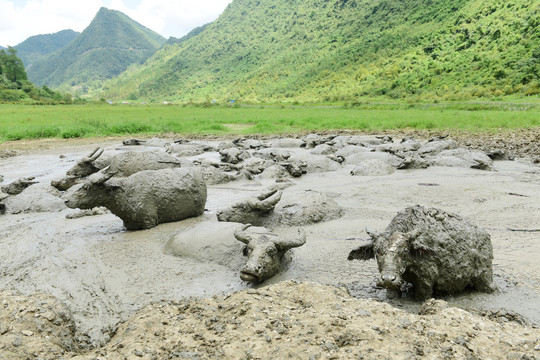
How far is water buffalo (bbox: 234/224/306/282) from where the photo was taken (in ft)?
12.4

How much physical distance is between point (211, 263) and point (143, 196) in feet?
5.77

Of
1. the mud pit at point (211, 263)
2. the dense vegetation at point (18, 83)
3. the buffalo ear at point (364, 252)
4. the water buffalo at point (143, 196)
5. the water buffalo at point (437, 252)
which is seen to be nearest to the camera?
the water buffalo at point (437, 252)

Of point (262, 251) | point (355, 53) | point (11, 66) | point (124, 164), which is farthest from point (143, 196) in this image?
point (11, 66)

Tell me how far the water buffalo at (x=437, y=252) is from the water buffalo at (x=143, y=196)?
131 inches

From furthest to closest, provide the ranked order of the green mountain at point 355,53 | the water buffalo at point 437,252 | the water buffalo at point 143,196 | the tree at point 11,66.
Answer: the tree at point 11,66 < the green mountain at point 355,53 < the water buffalo at point 143,196 < the water buffalo at point 437,252

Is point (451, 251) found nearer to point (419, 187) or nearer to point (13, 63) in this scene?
point (419, 187)

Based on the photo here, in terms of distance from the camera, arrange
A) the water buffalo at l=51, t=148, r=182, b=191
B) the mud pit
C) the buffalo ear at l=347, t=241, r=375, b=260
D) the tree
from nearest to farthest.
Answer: the mud pit, the buffalo ear at l=347, t=241, r=375, b=260, the water buffalo at l=51, t=148, r=182, b=191, the tree

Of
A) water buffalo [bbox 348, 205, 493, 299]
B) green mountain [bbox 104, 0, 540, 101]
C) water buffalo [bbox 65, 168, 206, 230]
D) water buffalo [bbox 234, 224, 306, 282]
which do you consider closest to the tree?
green mountain [bbox 104, 0, 540, 101]

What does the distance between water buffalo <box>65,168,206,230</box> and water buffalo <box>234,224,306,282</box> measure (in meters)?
1.78

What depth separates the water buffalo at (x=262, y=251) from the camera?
3789 millimetres

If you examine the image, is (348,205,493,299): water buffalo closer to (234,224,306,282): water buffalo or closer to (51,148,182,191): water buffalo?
(234,224,306,282): water buffalo

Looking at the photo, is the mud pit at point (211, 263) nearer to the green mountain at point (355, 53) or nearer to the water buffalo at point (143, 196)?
the water buffalo at point (143, 196)

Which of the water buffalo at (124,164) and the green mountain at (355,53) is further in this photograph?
the green mountain at (355,53)

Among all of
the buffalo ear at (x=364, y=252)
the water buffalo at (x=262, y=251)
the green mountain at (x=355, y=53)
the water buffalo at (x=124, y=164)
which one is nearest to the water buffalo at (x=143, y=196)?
the water buffalo at (x=124, y=164)
